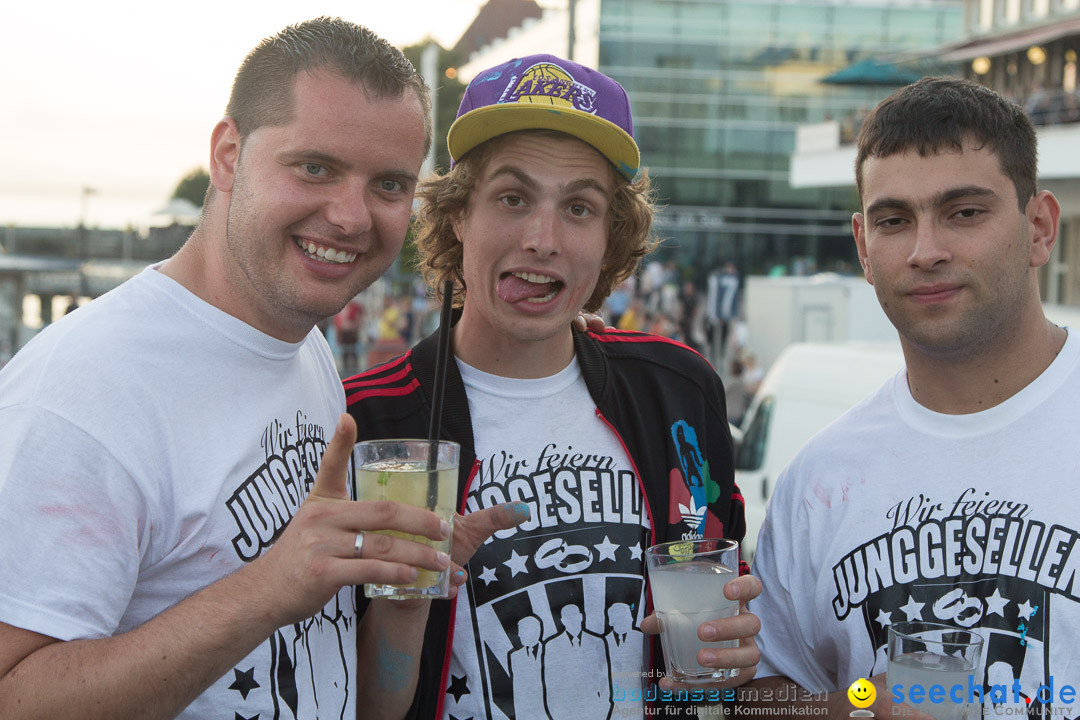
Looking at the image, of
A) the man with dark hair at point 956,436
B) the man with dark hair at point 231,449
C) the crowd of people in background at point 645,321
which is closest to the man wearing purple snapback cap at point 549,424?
the man with dark hair at point 231,449

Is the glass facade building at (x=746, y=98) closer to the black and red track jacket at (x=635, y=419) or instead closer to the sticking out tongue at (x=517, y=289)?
the black and red track jacket at (x=635, y=419)

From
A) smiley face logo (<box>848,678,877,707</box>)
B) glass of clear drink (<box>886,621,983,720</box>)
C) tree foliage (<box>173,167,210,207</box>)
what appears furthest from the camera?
tree foliage (<box>173,167,210,207</box>)

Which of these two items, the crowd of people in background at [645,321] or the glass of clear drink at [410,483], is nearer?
the glass of clear drink at [410,483]

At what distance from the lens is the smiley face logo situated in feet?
7.43

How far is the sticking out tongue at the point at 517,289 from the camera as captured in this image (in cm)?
288

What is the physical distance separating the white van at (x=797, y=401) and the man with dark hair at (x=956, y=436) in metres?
4.06

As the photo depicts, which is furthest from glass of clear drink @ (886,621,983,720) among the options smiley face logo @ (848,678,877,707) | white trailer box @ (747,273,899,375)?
white trailer box @ (747,273,899,375)

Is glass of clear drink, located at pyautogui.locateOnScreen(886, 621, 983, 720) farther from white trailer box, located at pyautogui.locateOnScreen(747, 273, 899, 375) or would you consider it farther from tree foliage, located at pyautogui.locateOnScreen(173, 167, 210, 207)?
tree foliage, located at pyautogui.locateOnScreen(173, 167, 210, 207)

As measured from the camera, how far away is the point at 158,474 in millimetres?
2023

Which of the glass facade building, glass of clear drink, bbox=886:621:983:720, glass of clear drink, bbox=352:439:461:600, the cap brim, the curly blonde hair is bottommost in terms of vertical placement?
glass of clear drink, bbox=886:621:983:720

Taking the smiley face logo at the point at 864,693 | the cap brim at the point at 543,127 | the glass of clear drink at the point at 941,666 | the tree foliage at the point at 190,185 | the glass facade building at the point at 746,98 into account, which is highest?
the tree foliage at the point at 190,185

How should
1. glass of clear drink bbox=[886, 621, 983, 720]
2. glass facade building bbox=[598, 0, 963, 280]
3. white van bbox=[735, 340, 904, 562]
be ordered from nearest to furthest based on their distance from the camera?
1. glass of clear drink bbox=[886, 621, 983, 720]
2. white van bbox=[735, 340, 904, 562]
3. glass facade building bbox=[598, 0, 963, 280]

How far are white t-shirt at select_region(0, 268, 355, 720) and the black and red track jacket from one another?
32 cm

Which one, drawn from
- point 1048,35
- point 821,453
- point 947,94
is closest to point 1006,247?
point 947,94
